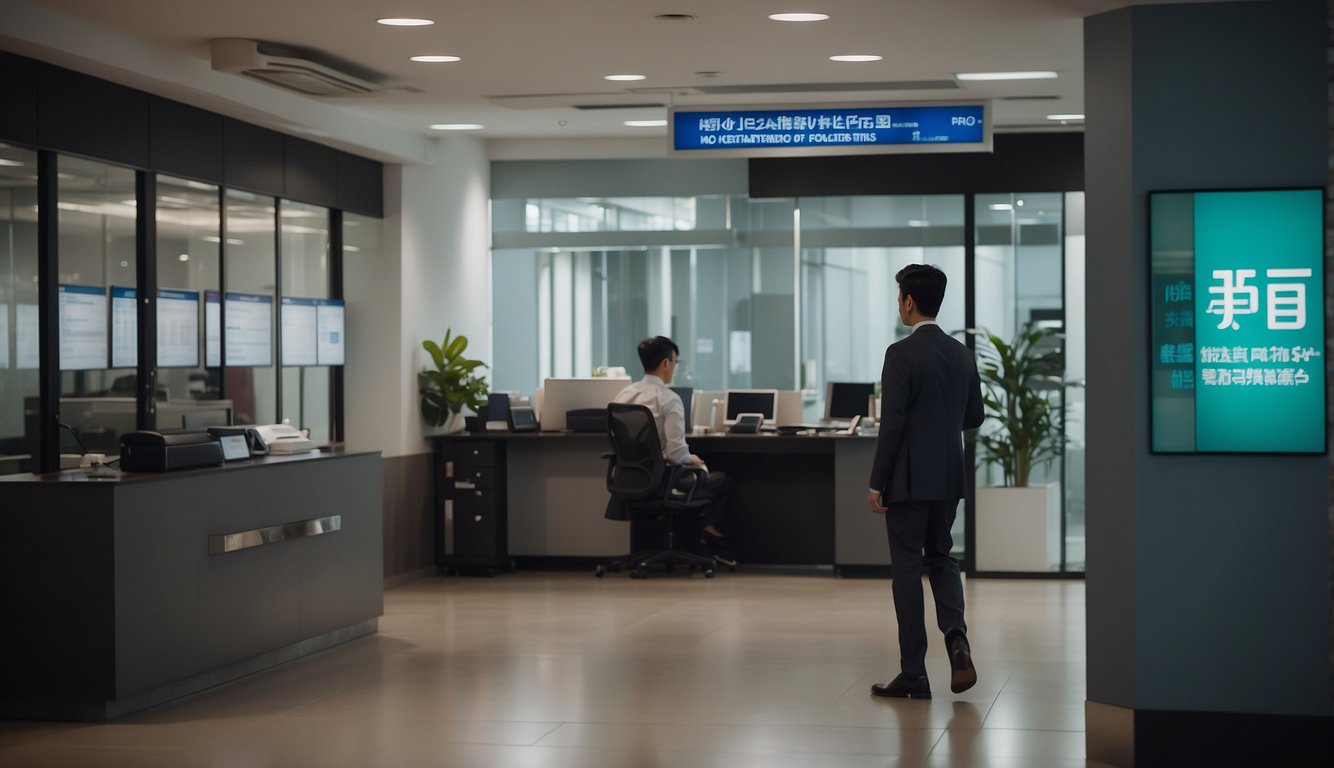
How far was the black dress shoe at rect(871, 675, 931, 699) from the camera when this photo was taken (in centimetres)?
627

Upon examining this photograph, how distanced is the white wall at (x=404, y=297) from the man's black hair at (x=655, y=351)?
154 cm

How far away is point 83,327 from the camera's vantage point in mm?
7160

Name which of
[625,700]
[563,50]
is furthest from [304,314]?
[625,700]

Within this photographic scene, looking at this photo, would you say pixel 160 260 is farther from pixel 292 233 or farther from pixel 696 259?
pixel 696 259

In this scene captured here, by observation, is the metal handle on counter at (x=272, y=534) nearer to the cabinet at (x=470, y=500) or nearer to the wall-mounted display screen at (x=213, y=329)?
the wall-mounted display screen at (x=213, y=329)

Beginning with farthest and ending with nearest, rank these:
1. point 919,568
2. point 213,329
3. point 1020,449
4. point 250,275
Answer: point 1020,449
point 250,275
point 213,329
point 919,568

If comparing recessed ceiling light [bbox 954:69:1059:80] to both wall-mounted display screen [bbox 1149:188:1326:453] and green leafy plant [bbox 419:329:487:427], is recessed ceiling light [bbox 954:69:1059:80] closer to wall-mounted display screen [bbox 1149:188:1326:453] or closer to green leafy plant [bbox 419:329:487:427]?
wall-mounted display screen [bbox 1149:188:1326:453]

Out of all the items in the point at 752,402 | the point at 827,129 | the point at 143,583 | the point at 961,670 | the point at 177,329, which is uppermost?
the point at 827,129

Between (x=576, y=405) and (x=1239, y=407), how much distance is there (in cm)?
614

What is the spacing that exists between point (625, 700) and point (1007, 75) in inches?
154

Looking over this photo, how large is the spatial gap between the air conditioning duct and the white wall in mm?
2568

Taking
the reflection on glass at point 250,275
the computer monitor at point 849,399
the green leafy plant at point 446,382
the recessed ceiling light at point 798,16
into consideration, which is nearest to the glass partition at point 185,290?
the reflection on glass at point 250,275

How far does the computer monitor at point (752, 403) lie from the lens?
422 inches

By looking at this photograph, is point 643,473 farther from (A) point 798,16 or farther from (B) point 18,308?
(B) point 18,308
